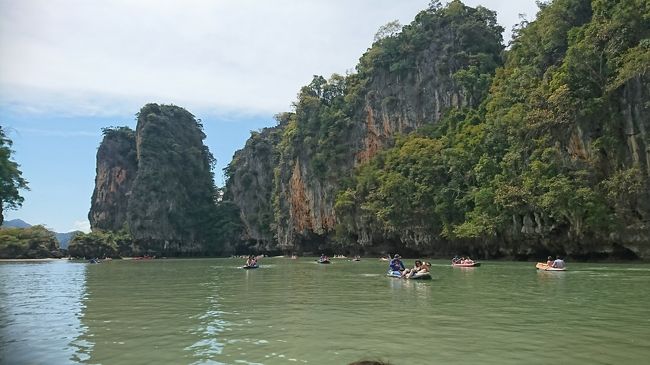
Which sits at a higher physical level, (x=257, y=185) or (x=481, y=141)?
(x=257, y=185)

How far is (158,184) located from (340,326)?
77.6 meters

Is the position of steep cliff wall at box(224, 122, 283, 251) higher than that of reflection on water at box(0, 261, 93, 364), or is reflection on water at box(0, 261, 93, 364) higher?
steep cliff wall at box(224, 122, 283, 251)

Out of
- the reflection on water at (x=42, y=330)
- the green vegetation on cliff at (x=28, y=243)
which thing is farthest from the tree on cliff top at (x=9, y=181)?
the green vegetation on cliff at (x=28, y=243)

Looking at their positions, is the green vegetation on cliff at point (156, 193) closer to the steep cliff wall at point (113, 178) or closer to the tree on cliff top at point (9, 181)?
the steep cliff wall at point (113, 178)

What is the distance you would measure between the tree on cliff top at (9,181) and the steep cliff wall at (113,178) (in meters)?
54.1

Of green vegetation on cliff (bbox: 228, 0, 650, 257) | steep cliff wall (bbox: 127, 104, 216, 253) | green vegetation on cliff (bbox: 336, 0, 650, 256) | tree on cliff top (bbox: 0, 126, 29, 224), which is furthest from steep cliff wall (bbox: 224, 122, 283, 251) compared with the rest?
tree on cliff top (bbox: 0, 126, 29, 224)

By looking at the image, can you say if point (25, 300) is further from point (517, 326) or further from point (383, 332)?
point (517, 326)

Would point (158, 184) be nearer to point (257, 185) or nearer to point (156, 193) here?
point (156, 193)

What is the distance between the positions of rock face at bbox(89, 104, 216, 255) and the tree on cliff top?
151 ft

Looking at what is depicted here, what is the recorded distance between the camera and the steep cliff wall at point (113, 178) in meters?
89.2

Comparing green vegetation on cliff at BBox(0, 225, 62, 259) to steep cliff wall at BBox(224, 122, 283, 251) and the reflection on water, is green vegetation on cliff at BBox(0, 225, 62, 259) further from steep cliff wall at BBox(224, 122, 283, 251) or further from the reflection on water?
the reflection on water

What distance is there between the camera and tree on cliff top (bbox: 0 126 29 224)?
3118 centimetres

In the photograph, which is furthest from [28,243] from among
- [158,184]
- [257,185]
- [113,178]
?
[257,185]

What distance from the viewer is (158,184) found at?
8344cm
